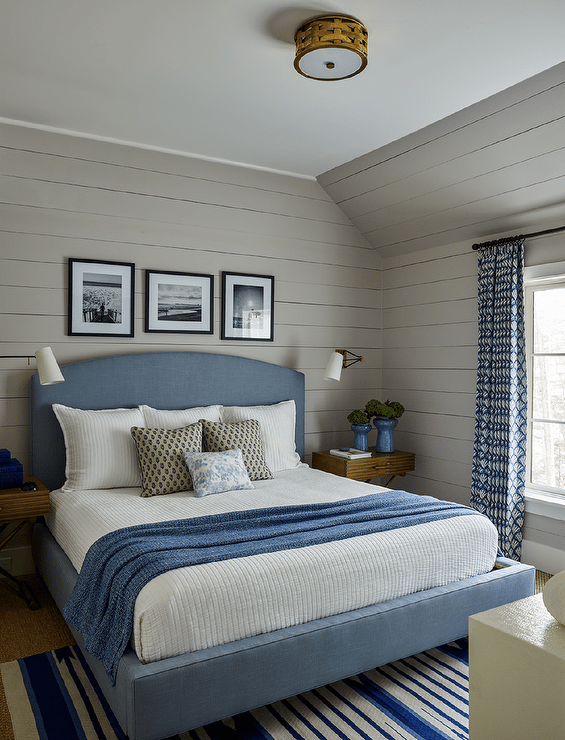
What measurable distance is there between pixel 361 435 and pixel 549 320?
1.48 meters

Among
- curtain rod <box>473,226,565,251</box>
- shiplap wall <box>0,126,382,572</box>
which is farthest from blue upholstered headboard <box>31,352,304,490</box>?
curtain rod <box>473,226,565,251</box>

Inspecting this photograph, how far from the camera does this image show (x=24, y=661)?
8.18ft

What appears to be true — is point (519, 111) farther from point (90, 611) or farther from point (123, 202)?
point (90, 611)

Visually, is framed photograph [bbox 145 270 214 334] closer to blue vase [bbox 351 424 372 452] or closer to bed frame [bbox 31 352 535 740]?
bed frame [bbox 31 352 535 740]

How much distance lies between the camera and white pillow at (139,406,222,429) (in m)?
3.58

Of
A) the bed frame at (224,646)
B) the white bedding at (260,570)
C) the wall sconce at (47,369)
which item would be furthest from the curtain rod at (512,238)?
the wall sconce at (47,369)

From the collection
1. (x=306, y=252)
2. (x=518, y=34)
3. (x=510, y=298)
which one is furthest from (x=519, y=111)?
(x=306, y=252)

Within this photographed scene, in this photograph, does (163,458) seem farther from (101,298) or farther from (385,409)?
(385,409)

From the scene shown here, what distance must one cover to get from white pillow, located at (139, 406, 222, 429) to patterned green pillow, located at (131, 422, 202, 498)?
0.20 meters

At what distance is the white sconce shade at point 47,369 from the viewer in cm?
317

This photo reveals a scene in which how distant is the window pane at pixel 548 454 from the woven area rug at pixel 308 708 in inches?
62.4

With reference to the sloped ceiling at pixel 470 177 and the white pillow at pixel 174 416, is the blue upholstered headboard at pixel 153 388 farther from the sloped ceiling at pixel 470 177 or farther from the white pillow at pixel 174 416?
the sloped ceiling at pixel 470 177

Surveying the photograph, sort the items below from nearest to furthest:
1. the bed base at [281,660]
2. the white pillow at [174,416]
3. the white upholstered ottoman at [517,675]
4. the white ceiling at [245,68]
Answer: the white upholstered ottoman at [517,675], the bed base at [281,660], the white ceiling at [245,68], the white pillow at [174,416]

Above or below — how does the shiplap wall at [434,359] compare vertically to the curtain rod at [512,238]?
below
